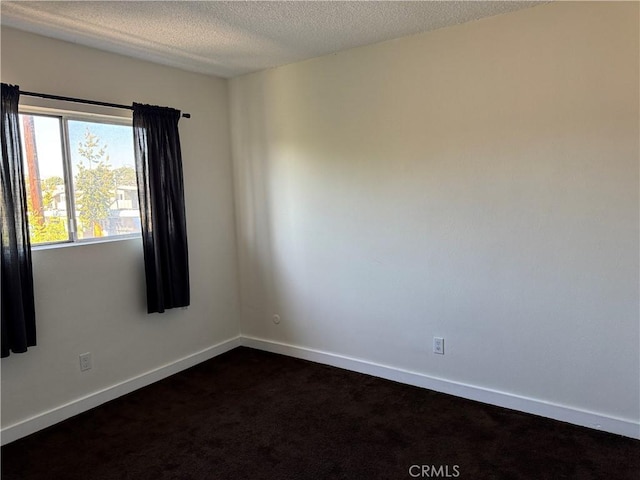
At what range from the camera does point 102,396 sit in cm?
315

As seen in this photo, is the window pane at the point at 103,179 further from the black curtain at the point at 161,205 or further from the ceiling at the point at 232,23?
the ceiling at the point at 232,23

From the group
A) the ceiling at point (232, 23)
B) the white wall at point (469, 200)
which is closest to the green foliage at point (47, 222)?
the ceiling at point (232, 23)

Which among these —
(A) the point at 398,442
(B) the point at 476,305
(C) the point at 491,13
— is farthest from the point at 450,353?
(C) the point at 491,13

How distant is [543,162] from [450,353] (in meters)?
1.36

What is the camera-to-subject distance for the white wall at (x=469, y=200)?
250 cm

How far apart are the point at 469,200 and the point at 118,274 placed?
7.97 ft

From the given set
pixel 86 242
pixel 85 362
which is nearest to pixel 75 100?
pixel 86 242

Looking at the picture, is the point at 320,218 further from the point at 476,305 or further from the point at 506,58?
the point at 506,58

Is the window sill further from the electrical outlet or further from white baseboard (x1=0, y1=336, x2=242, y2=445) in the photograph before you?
the electrical outlet

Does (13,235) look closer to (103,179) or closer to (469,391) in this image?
(103,179)

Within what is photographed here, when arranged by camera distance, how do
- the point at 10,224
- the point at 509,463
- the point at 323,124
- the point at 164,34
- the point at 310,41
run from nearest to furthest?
the point at 509,463, the point at 10,224, the point at 164,34, the point at 310,41, the point at 323,124

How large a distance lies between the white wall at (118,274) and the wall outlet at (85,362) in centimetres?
3

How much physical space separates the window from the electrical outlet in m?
2.28

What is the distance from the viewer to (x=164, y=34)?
2807mm
